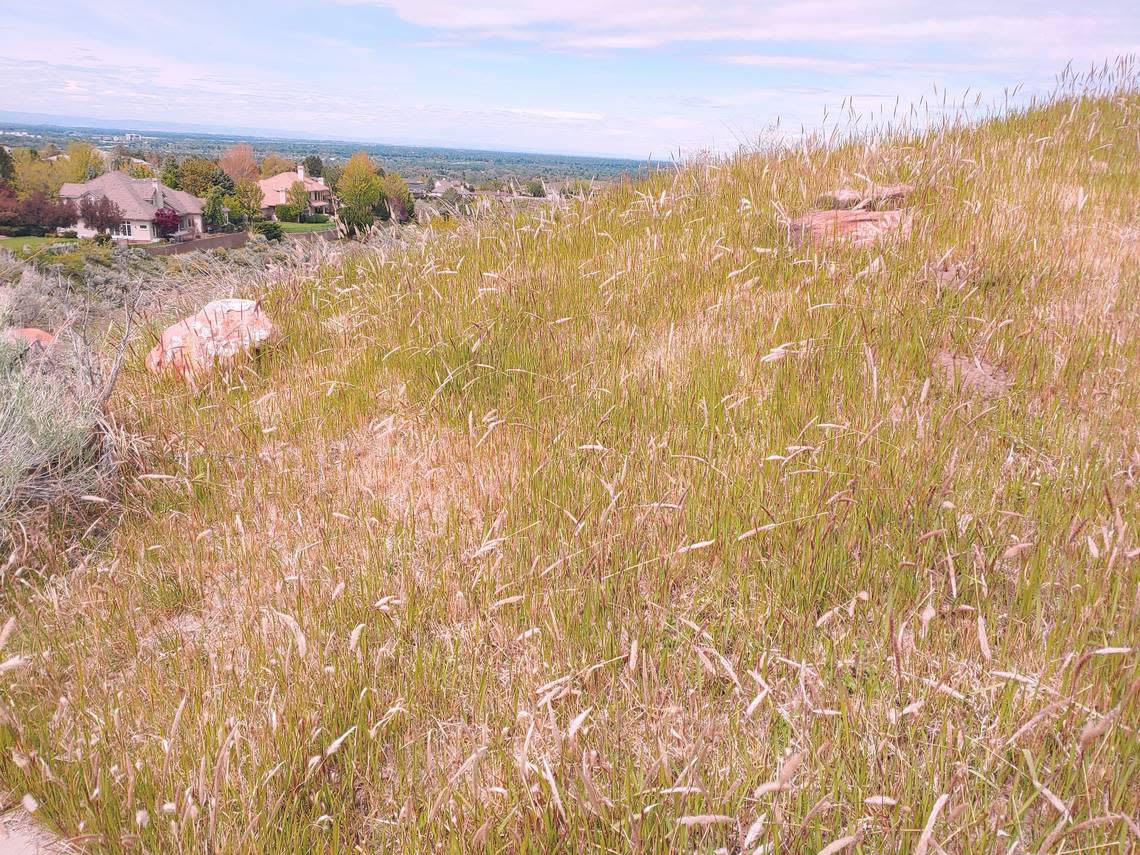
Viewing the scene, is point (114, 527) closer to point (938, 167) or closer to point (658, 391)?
point (658, 391)

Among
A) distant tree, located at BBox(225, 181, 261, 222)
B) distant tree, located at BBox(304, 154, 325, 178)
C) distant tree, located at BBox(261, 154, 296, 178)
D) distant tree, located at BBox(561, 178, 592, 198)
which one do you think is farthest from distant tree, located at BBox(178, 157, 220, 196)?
distant tree, located at BBox(561, 178, 592, 198)

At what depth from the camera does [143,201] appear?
9156 centimetres

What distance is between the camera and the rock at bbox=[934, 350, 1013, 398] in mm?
3283

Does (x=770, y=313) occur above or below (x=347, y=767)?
above

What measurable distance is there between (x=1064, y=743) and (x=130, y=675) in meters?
2.66

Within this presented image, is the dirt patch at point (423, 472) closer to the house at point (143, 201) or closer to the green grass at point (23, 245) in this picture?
the green grass at point (23, 245)

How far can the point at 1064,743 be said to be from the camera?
5.58 feet

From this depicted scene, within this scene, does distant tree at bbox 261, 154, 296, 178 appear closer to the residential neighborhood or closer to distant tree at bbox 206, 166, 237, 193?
the residential neighborhood

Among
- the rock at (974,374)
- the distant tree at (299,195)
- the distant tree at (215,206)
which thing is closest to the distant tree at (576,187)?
the rock at (974,374)

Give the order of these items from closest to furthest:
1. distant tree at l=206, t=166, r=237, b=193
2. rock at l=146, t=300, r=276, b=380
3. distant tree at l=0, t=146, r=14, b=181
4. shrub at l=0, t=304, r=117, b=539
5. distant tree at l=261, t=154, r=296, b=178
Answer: shrub at l=0, t=304, r=117, b=539 < rock at l=146, t=300, r=276, b=380 < distant tree at l=0, t=146, r=14, b=181 < distant tree at l=206, t=166, r=237, b=193 < distant tree at l=261, t=154, r=296, b=178

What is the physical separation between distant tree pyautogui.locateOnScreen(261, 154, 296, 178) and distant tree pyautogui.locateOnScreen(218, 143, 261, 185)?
1.34 meters

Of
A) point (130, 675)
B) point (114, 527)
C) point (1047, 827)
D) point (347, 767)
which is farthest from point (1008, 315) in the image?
point (114, 527)

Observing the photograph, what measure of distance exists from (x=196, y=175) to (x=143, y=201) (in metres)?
13.2

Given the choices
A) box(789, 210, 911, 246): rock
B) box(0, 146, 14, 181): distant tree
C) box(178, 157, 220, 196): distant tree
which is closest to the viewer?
box(789, 210, 911, 246): rock
